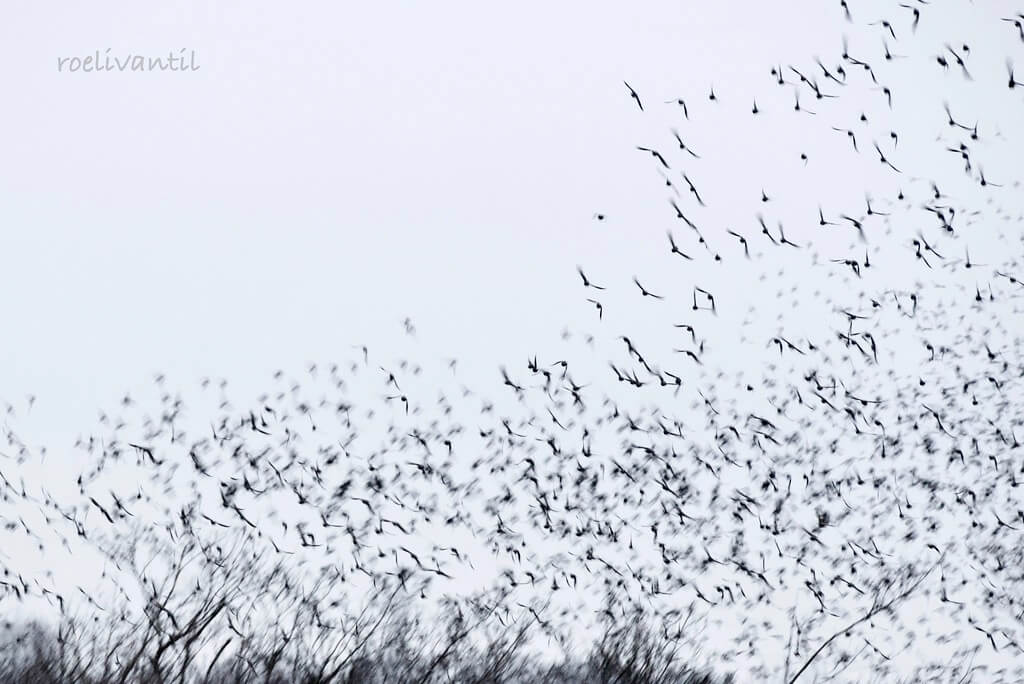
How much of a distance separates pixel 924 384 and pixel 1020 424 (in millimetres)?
3602

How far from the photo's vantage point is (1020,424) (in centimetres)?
2869

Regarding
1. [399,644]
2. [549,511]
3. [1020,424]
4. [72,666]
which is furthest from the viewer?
[399,644]

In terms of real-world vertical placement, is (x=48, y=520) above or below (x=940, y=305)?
below

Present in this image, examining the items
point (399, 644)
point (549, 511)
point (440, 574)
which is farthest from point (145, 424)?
point (399, 644)

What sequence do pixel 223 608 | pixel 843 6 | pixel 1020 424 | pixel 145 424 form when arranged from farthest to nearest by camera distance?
1. pixel 223 608
2. pixel 1020 424
3. pixel 145 424
4. pixel 843 6

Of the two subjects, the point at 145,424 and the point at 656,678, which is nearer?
the point at 145,424

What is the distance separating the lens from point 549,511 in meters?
26.7

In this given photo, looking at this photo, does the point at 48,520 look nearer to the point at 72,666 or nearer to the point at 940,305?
the point at 72,666

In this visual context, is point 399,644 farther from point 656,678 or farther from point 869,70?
point 869,70

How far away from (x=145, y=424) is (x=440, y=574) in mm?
6796

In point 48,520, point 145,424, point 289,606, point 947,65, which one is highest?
point 947,65

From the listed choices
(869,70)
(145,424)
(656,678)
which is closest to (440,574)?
(145,424)

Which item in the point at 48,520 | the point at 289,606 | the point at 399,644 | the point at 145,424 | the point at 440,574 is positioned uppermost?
the point at 145,424

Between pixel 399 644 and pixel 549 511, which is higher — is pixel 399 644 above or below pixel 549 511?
below
